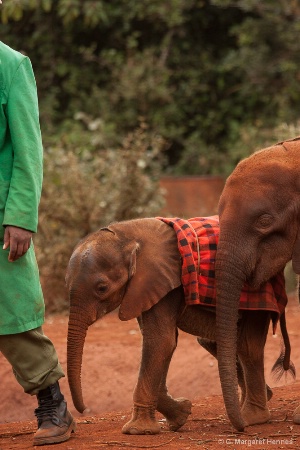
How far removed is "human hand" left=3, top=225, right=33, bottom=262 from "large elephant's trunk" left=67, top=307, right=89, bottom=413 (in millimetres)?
419

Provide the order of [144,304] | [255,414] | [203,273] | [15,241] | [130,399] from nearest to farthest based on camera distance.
→ [15,241] → [144,304] → [203,273] → [255,414] → [130,399]

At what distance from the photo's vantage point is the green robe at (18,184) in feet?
16.1

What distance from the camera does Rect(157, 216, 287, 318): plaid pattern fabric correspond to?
5.15 m

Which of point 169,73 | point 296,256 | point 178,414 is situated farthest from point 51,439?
point 169,73

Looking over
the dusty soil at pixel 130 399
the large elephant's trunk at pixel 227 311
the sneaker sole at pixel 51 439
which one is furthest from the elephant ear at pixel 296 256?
the sneaker sole at pixel 51 439

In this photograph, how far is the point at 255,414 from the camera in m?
5.47

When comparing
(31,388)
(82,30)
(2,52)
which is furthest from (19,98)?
(82,30)

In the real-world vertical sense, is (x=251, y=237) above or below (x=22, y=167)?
below

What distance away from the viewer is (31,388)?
5.01 meters

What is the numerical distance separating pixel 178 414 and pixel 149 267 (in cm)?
87

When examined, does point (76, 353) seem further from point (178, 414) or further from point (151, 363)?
point (178, 414)

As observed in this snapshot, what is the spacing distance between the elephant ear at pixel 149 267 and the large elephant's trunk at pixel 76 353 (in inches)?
8.9

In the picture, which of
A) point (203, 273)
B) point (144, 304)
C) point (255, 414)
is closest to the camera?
point (144, 304)

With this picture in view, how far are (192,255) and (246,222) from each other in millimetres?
390
